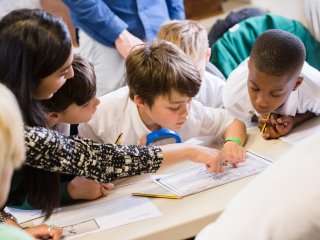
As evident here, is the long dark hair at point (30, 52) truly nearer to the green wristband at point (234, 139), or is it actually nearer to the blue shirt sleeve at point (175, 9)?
the green wristband at point (234, 139)

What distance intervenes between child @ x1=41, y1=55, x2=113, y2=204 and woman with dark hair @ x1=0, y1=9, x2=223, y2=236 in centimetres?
8

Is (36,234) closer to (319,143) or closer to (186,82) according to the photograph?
(186,82)

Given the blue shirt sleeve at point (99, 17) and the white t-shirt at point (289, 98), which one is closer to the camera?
the white t-shirt at point (289, 98)

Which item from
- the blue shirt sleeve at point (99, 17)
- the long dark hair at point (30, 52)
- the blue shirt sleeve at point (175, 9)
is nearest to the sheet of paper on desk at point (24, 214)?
the long dark hair at point (30, 52)

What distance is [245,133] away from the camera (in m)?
1.58

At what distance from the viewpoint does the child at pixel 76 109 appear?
1.33m

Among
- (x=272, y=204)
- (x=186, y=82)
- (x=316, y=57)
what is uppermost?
(x=272, y=204)

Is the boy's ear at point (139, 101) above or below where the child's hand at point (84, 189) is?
above

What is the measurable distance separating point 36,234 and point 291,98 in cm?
92

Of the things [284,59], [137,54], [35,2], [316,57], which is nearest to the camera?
[284,59]

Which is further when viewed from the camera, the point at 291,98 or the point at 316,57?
the point at 316,57

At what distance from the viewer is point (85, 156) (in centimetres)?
121

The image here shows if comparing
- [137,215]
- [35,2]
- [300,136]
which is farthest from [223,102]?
[35,2]

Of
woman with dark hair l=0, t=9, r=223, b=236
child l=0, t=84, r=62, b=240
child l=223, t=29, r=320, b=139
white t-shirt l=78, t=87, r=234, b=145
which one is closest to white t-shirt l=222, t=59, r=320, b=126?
child l=223, t=29, r=320, b=139
